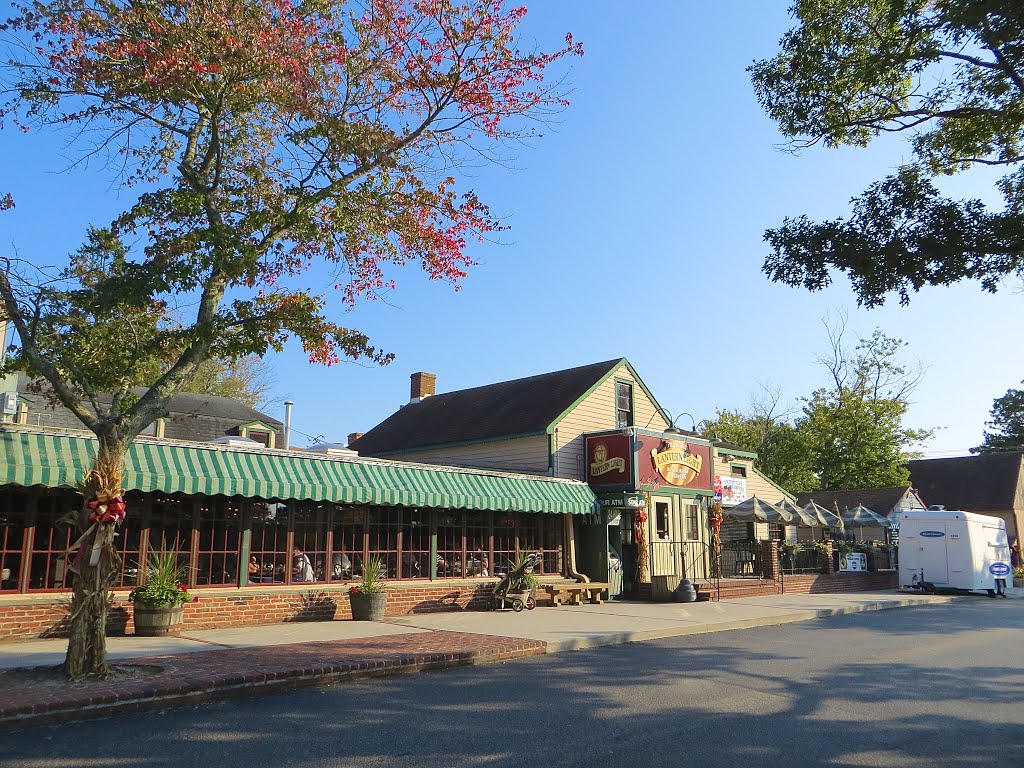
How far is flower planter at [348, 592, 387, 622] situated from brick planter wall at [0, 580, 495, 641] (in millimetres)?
456

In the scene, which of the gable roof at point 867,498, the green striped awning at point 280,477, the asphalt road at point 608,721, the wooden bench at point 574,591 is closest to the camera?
the asphalt road at point 608,721

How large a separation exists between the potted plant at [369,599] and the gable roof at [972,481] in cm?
4727

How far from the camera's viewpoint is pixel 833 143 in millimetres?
11695

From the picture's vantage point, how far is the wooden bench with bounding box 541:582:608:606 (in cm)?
1959

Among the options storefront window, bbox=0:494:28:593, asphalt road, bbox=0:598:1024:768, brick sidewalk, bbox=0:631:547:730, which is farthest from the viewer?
storefront window, bbox=0:494:28:593

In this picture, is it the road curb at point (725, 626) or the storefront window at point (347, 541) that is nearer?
the road curb at point (725, 626)

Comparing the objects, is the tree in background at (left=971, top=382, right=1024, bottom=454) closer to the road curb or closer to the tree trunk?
the road curb

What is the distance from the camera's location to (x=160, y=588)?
13219 millimetres

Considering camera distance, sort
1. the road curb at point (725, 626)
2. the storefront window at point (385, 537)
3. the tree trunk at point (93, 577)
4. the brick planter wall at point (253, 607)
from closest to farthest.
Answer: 1. the tree trunk at point (93, 577)
2. the brick planter wall at point (253, 607)
3. the road curb at point (725, 626)
4. the storefront window at point (385, 537)

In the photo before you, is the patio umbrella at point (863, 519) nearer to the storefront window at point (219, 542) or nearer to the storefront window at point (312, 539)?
the storefront window at point (312, 539)

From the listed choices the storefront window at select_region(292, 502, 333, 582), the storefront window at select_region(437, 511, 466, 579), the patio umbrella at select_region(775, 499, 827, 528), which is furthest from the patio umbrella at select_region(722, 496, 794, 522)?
the storefront window at select_region(292, 502, 333, 582)

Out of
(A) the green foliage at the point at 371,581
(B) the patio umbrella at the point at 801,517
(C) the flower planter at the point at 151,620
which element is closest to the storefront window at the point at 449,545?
(A) the green foliage at the point at 371,581

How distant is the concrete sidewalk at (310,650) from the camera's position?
839cm

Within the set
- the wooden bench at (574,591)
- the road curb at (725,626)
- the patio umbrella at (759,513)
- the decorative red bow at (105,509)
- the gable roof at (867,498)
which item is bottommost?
the road curb at (725,626)
